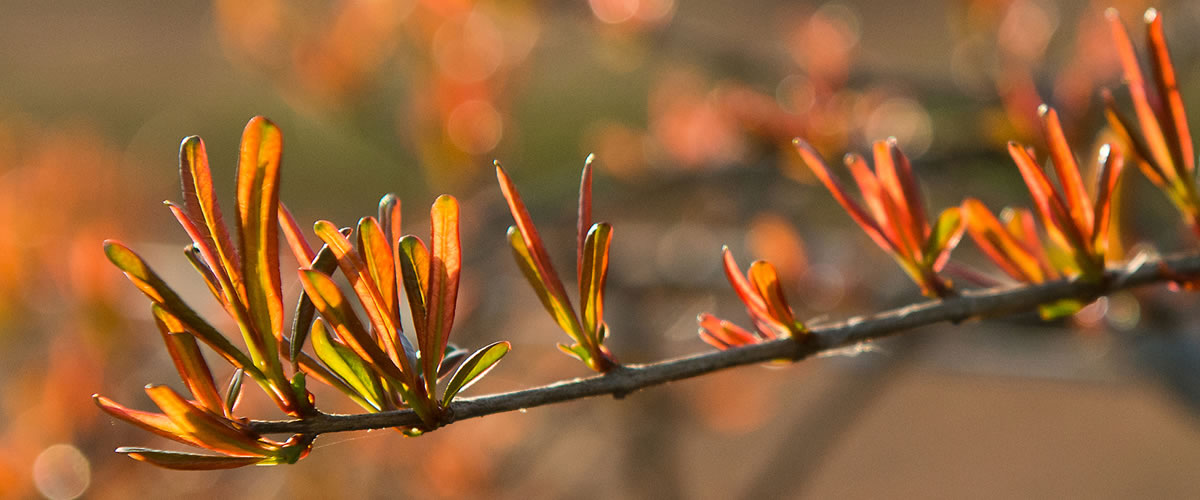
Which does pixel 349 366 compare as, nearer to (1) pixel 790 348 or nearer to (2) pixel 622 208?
(1) pixel 790 348

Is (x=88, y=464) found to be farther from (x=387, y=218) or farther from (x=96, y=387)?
(x=387, y=218)

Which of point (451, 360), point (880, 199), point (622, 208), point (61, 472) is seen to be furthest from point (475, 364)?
point (622, 208)

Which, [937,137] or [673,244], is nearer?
[937,137]

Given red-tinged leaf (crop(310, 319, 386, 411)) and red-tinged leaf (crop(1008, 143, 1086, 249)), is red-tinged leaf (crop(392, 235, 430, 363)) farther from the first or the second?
red-tinged leaf (crop(1008, 143, 1086, 249))

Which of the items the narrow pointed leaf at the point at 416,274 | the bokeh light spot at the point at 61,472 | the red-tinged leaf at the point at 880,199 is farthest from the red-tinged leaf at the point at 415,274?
the bokeh light spot at the point at 61,472

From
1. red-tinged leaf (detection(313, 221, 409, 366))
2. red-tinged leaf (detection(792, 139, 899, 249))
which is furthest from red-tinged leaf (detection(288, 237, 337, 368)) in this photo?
red-tinged leaf (detection(792, 139, 899, 249))

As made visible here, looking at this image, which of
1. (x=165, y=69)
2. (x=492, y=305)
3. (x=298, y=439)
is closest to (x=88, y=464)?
(x=492, y=305)
